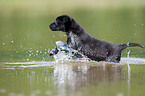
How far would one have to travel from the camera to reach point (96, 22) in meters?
16.8

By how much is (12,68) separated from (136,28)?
24.9 feet

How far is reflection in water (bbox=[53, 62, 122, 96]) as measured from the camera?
5.86 metres

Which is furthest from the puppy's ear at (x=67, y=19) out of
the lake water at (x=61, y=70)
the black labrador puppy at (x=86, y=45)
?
the lake water at (x=61, y=70)

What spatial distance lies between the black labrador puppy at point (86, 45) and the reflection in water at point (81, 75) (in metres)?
0.28

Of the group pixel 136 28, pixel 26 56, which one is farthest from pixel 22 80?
pixel 136 28

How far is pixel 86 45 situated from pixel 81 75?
1784mm

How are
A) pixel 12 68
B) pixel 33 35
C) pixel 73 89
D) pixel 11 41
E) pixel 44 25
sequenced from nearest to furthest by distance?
pixel 73 89
pixel 12 68
pixel 11 41
pixel 33 35
pixel 44 25

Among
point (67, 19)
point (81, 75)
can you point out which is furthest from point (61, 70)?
point (67, 19)

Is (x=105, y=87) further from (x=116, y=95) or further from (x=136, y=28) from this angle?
(x=136, y=28)

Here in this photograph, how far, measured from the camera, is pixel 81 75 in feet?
22.5

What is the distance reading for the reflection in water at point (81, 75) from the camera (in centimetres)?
586

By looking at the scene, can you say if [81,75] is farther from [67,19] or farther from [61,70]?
[67,19]

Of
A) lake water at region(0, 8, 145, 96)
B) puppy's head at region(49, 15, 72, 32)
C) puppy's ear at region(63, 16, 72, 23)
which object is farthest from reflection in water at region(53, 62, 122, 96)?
puppy's ear at region(63, 16, 72, 23)

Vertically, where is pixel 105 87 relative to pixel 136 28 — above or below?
below
